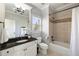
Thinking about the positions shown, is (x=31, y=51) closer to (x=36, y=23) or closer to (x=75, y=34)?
(x=36, y=23)

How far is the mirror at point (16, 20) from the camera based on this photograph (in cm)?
135

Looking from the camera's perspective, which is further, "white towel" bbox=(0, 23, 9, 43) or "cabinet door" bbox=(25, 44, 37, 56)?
"cabinet door" bbox=(25, 44, 37, 56)

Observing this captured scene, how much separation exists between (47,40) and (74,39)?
1.69 ft

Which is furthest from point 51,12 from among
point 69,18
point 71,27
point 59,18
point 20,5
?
point 20,5

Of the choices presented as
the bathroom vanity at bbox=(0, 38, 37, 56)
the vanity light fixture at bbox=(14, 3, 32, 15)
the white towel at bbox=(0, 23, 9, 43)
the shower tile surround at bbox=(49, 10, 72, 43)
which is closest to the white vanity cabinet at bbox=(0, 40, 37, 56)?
the bathroom vanity at bbox=(0, 38, 37, 56)

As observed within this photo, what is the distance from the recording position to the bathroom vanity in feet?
4.25

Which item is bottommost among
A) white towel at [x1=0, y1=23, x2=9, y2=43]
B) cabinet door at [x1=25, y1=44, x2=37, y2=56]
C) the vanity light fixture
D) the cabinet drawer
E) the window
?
cabinet door at [x1=25, y1=44, x2=37, y2=56]

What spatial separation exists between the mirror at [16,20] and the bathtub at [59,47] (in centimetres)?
60

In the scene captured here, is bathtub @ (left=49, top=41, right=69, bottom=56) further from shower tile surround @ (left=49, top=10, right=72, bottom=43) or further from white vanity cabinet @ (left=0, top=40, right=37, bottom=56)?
white vanity cabinet @ (left=0, top=40, right=37, bottom=56)

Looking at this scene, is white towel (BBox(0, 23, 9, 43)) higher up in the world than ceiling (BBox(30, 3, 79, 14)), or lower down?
lower down

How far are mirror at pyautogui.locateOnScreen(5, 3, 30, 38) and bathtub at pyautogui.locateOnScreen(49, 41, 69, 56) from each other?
1.95 ft

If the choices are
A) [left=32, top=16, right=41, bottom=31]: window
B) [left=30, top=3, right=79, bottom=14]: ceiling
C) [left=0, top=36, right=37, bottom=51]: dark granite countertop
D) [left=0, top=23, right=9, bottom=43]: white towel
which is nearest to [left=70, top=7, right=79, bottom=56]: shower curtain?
[left=30, top=3, right=79, bottom=14]: ceiling

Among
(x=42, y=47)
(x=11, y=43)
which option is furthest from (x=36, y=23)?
(x=11, y=43)

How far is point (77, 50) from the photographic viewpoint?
1.44 metres
